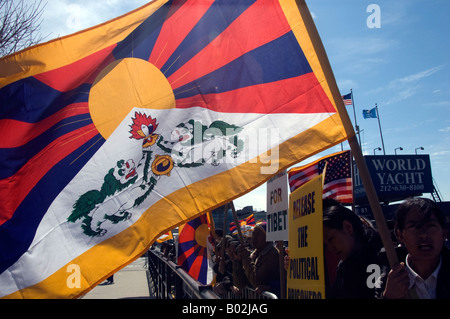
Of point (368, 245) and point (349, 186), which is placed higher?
point (349, 186)

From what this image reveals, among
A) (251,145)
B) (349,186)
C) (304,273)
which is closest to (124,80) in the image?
(251,145)

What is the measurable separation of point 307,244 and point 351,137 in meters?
0.74

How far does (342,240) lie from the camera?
256cm

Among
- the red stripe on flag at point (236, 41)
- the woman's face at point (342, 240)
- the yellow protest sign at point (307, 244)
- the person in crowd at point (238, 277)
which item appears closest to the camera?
the yellow protest sign at point (307, 244)

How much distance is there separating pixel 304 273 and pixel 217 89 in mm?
1647

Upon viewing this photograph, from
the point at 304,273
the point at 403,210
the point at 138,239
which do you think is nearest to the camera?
the point at 403,210

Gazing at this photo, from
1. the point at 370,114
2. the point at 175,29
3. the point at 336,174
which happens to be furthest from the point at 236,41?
the point at 370,114

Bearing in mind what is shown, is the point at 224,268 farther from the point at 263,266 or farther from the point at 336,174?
the point at 336,174

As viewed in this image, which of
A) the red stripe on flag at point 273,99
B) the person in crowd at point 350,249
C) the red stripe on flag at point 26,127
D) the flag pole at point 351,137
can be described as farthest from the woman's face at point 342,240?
the red stripe on flag at point 26,127

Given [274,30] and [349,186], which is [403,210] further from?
[349,186]

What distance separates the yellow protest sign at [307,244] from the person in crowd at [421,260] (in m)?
0.34

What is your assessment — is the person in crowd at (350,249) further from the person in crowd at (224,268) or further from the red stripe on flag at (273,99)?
the person in crowd at (224,268)

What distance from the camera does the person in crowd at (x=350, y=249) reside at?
2418mm

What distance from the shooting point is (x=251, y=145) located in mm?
3025
